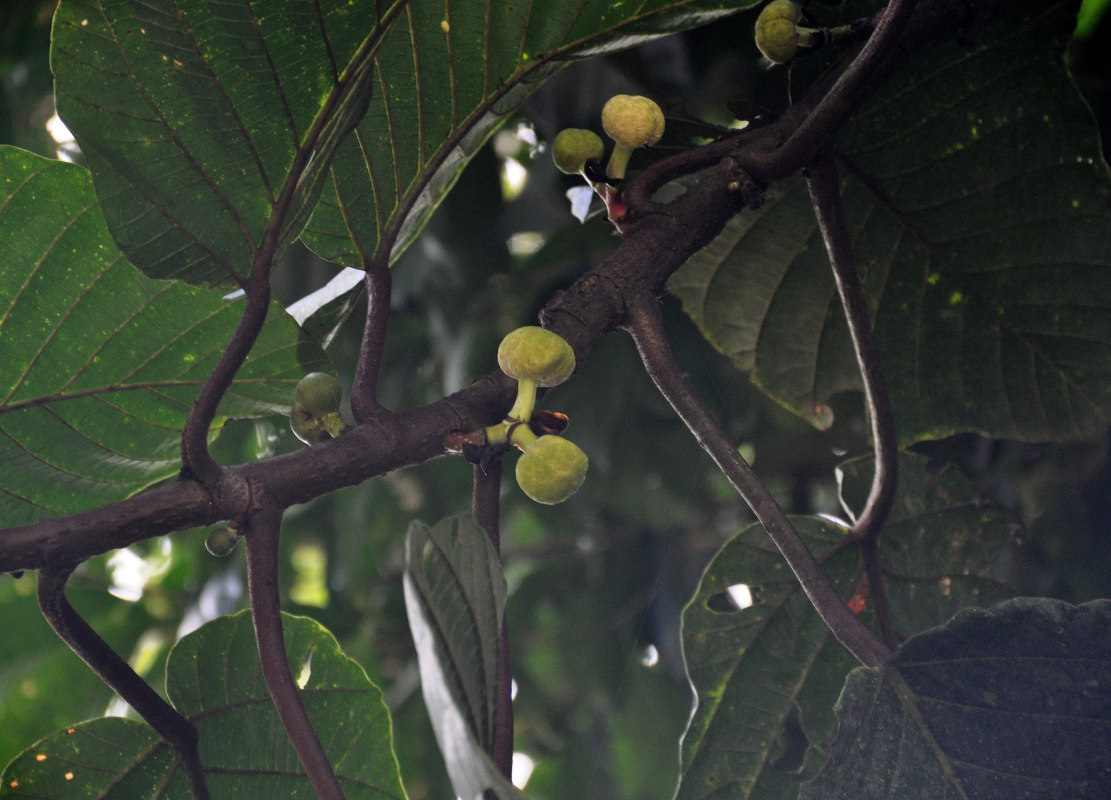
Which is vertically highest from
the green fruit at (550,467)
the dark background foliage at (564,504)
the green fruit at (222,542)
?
the green fruit at (550,467)

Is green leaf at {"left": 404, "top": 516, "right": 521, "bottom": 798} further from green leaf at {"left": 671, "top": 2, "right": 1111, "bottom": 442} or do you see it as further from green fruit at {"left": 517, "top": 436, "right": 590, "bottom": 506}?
green leaf at {"left": 671, "top": 2, "right": 1111, "bottom": 442}

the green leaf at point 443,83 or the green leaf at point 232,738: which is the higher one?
the green leaf at point 443,83

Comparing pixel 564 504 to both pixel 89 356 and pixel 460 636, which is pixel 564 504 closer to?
pixel 89 356

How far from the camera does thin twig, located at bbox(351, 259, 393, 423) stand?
2.25ft

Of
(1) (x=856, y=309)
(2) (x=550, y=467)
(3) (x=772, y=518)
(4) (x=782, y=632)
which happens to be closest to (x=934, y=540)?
(4) (x=782, y=632)

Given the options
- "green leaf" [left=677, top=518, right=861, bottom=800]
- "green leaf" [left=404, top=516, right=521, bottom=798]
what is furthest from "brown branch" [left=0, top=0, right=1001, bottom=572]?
"green leaf" [left=677, top=518, right=861, bottom=800]

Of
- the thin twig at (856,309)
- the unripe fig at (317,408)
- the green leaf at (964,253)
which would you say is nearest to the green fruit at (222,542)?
the unripe fig at (317,408)

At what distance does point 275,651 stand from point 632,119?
52cm

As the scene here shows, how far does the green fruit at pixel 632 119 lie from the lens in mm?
811

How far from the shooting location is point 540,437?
705 millimetres

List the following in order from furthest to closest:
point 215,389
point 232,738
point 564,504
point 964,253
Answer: point 564,504 → point 964,253 → point 232,738 → point 215,389

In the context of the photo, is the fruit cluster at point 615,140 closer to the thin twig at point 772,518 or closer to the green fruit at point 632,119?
the green fruit at point 632,119

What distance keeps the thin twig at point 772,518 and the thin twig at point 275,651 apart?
299 mm

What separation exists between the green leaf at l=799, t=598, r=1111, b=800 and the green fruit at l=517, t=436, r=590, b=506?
26 centimetres
